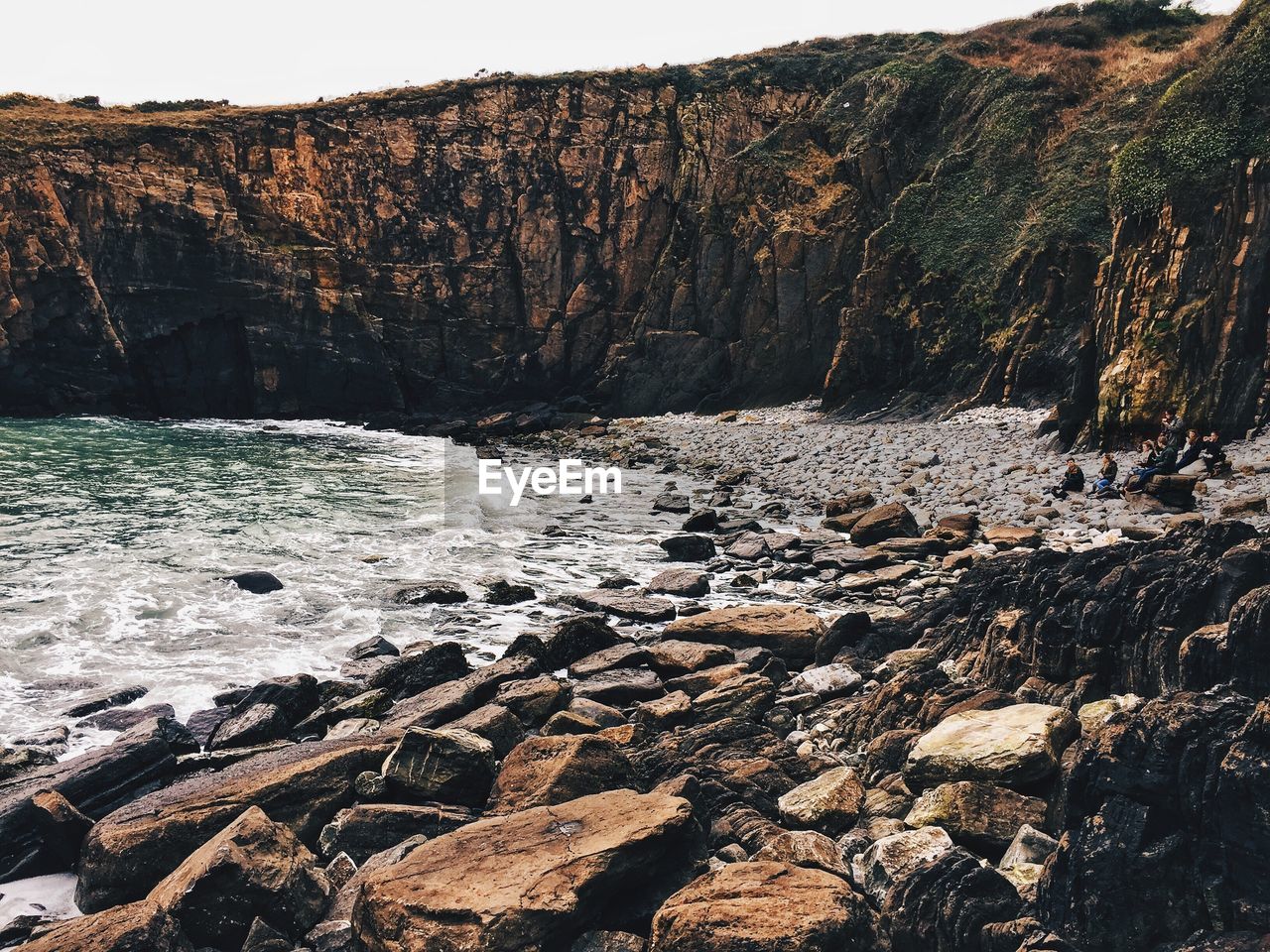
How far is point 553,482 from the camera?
27500 millimetres

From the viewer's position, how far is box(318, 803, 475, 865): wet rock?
6207 millimetres

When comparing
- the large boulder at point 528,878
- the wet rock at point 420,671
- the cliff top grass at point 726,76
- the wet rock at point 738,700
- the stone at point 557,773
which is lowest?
the wet rock at point 420,671

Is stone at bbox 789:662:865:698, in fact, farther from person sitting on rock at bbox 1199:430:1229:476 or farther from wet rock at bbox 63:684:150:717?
person sitting on rock at bbox 1199:430:1229:476

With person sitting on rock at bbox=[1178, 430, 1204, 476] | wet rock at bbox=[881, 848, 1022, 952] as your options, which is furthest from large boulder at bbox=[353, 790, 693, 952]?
person sitting on rock at bbox=[1178, 430, 1204, 476]

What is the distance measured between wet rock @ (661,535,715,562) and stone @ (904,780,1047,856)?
1085cm

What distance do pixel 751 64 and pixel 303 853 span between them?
53606 millimetres

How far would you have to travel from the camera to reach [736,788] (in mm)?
6301

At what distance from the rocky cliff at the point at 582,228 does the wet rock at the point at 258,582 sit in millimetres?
26124

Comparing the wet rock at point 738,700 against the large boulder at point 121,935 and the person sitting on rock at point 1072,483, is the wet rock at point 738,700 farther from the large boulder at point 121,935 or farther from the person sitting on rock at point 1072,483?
the person sitting on rock at point 1072,483

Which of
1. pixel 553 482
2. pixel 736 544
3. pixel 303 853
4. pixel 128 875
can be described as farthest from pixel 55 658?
pixel 553 482

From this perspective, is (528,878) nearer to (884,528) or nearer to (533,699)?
(533,699)

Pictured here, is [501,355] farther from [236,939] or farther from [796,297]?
[236,939]

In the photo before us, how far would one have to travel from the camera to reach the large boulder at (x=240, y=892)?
17.3ft

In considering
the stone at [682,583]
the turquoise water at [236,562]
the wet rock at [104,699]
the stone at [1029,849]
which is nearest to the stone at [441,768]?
the stone at [1029,849]
